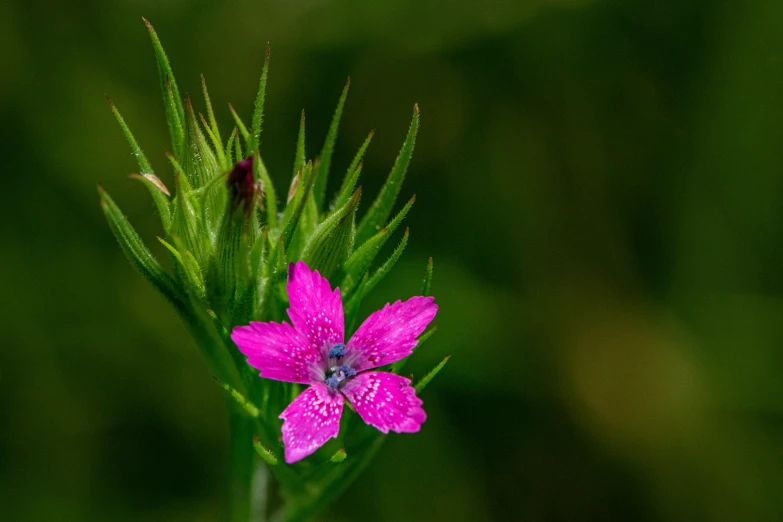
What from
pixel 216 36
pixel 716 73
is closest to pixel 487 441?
pixel 716 73

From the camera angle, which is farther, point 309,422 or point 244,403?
point 244,403

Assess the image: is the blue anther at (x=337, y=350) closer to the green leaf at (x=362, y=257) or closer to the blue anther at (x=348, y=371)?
the blue anther at (x=348, y=371)

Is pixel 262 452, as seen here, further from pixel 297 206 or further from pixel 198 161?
pixel 198 161

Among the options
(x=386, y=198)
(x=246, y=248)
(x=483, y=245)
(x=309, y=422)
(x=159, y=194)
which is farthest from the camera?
(x=483, y=245)

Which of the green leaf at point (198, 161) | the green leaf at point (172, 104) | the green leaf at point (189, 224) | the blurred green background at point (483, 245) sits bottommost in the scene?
the blurred green background at point (483, 245)

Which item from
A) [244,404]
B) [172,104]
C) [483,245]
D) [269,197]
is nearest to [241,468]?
[244,404]


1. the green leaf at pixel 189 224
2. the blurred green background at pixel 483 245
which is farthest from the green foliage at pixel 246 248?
the blurred green background at pixel 483 245

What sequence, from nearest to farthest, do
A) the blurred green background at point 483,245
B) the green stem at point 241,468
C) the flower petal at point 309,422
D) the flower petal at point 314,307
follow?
the flower petal at point 309,422, the flower petal at point 314,307, the green stem at point 241,468, the blurred green background at point 483,245

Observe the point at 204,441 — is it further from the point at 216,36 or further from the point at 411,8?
the point at 411,8
